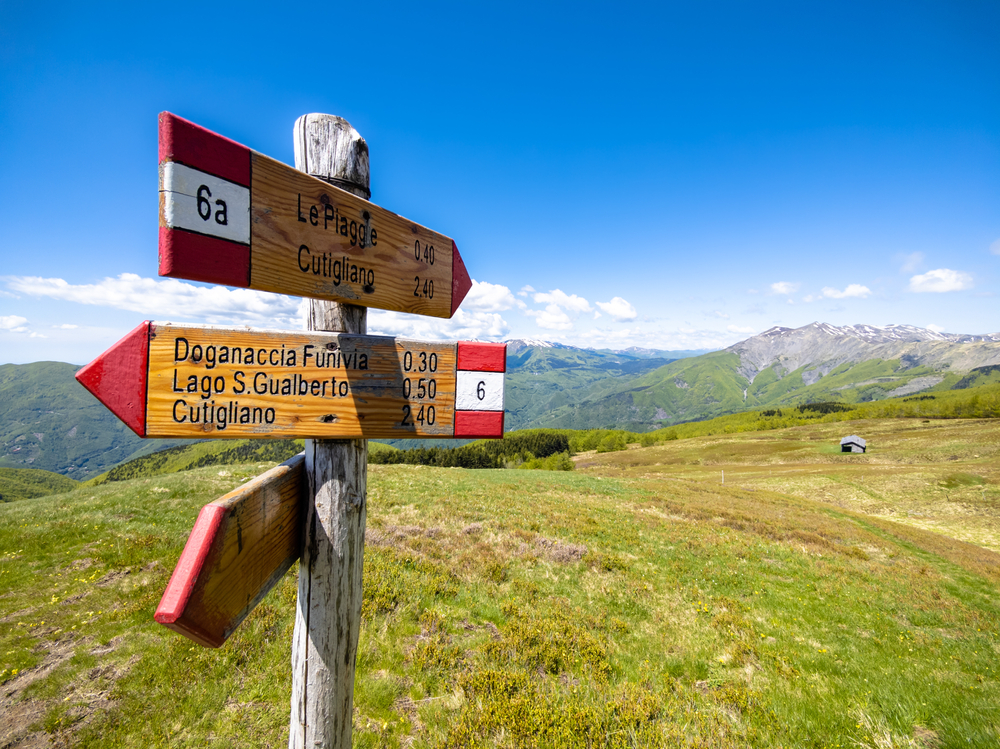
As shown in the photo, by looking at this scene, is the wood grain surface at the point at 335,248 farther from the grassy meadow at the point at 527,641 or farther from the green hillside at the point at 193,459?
the green hillside at the point at 193,459


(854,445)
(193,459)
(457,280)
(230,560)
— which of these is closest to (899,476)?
(854,445)

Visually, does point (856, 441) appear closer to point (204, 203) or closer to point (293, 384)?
point (293, 384)

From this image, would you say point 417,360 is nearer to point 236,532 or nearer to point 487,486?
point 236,532

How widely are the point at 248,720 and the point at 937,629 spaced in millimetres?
14276

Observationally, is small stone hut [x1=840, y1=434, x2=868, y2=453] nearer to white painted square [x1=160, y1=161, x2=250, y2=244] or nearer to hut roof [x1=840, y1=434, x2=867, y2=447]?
hut roof [x1=840, y1=434, x2=867, y2=447]

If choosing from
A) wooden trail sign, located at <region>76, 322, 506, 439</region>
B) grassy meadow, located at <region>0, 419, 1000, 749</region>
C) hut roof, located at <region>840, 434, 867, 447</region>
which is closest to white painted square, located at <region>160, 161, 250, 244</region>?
wooden trail sign, located at <region>76, 322, 506, 439</region>

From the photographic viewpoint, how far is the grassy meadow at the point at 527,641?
4.91m

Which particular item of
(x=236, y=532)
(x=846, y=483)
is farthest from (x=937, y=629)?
(x=846, y=483)

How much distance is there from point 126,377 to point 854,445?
93169 mm

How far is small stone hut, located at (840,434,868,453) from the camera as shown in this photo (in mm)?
67375

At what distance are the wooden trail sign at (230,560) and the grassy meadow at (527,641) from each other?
166 inches

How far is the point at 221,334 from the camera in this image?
222cm

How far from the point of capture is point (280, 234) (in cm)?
230

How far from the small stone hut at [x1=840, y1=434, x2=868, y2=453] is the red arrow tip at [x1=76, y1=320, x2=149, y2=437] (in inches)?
3621
